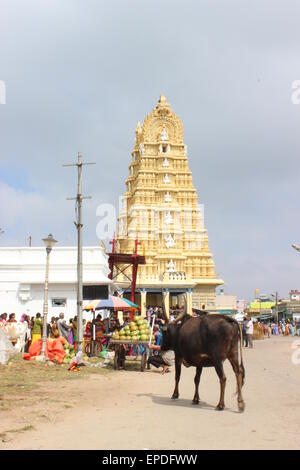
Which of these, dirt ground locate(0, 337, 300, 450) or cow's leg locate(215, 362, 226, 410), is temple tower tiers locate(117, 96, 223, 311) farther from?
cow's leg locate(215, 362, 226, 410)

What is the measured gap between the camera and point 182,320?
954cm

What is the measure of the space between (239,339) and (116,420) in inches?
105

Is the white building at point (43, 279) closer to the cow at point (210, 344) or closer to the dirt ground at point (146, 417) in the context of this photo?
the dirt ground at point (146, 417)

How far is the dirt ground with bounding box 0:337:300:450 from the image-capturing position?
6.00 metres

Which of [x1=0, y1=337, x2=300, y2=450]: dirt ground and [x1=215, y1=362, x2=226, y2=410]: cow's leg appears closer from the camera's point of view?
[x1=0, y1=337, x2=300, y2=450]: dirt ground

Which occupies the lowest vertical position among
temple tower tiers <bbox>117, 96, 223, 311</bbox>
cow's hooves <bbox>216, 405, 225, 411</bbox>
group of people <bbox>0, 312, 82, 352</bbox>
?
cow's hooves <bbox>216, 405, 225, 411</bbox>

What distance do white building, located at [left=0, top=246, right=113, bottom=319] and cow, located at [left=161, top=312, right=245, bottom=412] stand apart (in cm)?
1743

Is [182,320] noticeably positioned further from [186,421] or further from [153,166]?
[153,166]

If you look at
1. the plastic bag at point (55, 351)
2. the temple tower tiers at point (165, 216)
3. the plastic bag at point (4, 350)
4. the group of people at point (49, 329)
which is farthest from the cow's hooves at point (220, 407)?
the temple tower tiers at point (165, 216)

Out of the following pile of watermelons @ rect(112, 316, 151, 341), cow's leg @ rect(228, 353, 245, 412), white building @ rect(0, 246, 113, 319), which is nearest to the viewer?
cow's leg @ rect(228, 353, 245, 412)

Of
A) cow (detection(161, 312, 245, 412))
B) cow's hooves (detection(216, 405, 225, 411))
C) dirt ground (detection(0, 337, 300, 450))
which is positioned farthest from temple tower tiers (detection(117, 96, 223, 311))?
cow's hooves (detection(216, 405, 225, 411))

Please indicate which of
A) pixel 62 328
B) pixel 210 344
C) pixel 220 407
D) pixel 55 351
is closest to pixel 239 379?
pixel 220 407
